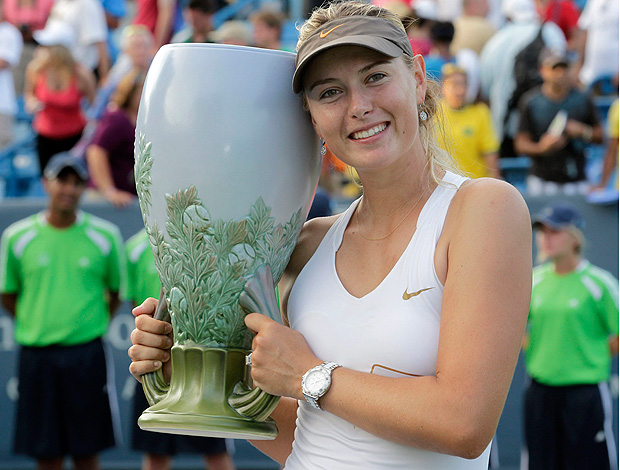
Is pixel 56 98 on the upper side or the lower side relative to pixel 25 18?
lower

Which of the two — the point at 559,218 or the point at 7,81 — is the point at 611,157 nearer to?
the point at 559,218

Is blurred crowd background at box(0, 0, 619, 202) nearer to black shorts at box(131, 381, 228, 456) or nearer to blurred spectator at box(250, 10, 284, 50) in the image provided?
blurred spectator at box(250, 10, 284, 50)

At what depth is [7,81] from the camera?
7.08 metres

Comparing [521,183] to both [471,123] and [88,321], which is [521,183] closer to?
[471,123]

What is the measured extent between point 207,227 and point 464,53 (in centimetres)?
556

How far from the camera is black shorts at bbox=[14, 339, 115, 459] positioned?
5.05m

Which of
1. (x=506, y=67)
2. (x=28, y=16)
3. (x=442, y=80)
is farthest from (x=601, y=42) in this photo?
(x=28, y=16)

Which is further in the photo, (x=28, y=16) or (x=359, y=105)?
(x=28, y=16)

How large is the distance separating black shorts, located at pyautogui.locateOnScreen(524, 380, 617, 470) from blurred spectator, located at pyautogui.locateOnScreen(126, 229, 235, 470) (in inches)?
67.9

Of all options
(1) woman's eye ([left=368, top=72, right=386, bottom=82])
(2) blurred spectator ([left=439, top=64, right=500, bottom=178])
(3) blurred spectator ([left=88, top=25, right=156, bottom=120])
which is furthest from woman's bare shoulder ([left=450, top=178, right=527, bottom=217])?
(3) blurred spectator ([left=88, top=25, right=156, bottom=120])

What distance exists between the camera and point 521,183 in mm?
6340

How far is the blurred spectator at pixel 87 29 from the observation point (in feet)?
24.4

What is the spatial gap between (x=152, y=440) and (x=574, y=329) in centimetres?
240

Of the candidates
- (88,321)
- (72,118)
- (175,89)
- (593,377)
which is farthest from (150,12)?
(175,89)
